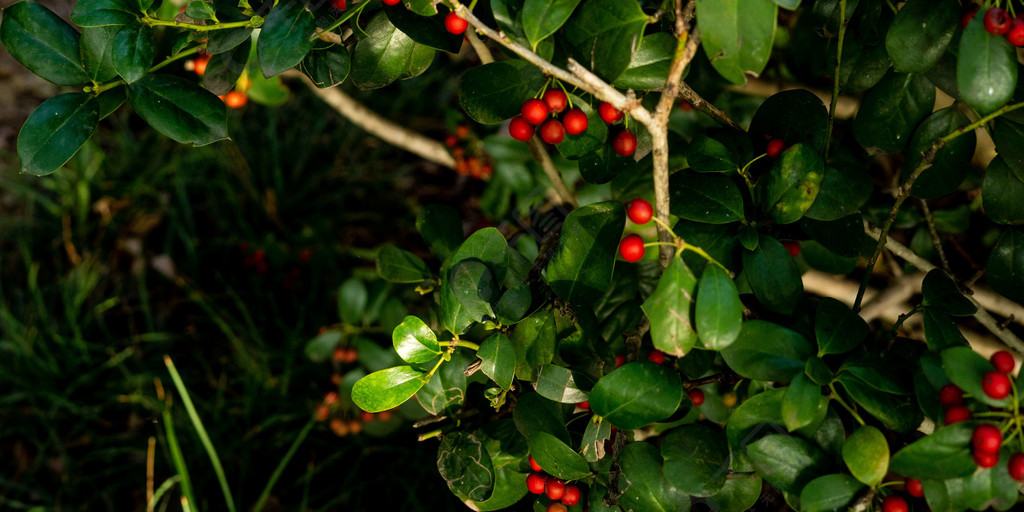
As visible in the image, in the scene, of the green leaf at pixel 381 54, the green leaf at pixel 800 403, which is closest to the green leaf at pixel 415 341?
the green leaf at pixel 381 54

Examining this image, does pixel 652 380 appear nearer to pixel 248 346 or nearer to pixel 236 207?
pixel 248 346

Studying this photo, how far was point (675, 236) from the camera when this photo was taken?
34.0 inches

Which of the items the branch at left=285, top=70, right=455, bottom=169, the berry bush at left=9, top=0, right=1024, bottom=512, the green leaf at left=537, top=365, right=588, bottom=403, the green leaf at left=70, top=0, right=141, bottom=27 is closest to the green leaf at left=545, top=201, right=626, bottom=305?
the berry bush at left=9, top=0, right=1024, bottom=512

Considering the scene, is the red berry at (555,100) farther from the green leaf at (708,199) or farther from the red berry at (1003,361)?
the red berry at (1003,361)

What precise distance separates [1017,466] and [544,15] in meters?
0.78

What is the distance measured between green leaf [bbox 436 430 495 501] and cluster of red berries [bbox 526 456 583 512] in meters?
0.08

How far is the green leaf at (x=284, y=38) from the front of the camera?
900mm

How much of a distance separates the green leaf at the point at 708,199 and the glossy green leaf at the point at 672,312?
169 millimetres

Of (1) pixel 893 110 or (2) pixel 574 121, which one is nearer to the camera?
(2) pixel 574 121

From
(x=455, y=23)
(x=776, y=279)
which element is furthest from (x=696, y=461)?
(x=455, y=23)

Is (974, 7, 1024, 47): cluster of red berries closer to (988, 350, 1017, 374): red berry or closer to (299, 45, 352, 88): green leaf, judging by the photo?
(988, 350, 1017, 374): red berry

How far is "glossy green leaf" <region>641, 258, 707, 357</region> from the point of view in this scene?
2.67 ft

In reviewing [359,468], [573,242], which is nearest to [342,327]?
[359,468]

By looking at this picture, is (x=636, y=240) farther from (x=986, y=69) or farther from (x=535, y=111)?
(x=986, y=69)
